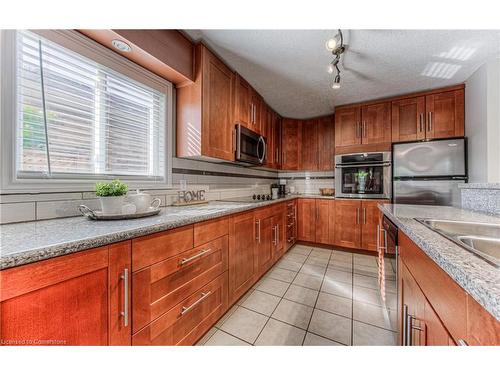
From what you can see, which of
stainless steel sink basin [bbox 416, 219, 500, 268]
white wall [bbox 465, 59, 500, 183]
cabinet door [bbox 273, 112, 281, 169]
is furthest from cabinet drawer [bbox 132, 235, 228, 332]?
white wall [bbox 465, 59, 500, 183]

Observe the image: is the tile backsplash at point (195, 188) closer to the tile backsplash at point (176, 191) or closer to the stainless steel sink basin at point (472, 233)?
the tile backsplash at point (176, 191)

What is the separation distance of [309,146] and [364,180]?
45.1 inches

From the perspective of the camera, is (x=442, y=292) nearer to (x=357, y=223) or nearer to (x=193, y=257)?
(x=193, y=257)

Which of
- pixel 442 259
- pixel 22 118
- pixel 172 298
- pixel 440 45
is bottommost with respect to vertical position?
pixel 172 298

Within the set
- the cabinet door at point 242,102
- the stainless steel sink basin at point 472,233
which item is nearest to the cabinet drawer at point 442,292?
the stainless steel sink basin at point 472,233

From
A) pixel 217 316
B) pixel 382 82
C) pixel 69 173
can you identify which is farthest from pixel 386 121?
pixel 69 173

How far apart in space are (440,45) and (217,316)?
291 cm

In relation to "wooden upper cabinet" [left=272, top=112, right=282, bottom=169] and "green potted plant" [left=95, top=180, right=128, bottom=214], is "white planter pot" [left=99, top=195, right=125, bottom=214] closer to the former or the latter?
"green potted plant" [left=95, top=180, right=128, bottom=214]

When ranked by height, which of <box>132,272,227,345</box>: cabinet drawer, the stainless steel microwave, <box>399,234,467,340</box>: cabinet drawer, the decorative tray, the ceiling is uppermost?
the ceiling

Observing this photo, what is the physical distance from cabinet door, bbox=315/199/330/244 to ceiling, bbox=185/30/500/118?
162 cm

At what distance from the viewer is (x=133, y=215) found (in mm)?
1044

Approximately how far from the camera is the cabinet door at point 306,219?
3.13 metres

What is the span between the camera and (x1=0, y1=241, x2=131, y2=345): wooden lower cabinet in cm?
53
